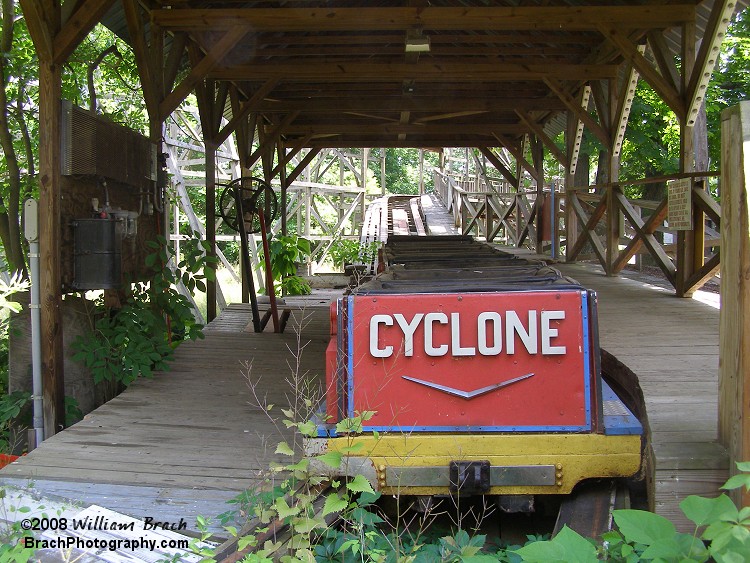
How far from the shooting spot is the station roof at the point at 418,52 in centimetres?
746

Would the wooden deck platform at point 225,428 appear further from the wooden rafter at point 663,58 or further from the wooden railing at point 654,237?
the wooden rafter at point 663,58

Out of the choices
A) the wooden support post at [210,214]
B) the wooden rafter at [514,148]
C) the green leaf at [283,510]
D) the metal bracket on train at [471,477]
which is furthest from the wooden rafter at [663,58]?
the wooden rafter at [514,148]

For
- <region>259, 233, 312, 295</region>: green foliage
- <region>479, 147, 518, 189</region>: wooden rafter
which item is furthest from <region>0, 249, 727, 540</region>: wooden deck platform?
<region>479, 147, 518, 189</region>: wooden rafter

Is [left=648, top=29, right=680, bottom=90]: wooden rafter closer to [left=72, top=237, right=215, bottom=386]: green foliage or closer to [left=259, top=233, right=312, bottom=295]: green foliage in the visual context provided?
[left=72, top=237, right=215, bottom=386]: green foliage

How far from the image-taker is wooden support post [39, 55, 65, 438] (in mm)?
5016

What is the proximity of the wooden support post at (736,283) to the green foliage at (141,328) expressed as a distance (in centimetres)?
433

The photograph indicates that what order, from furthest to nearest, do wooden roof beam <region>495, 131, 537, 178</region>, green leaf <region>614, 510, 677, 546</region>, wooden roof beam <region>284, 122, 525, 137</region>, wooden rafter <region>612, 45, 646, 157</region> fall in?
1. wooden roof beam <region>495, 131, 537, 178</region>
2. wooden roof beam <region>284, 122, 525, 137</region>
3. wooden rafter <region>612, 45, 646, 157</region>
4. green leaf <region>614, 510, 677, 546</region>

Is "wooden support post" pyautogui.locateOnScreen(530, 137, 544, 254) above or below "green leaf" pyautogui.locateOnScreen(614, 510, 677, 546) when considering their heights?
above

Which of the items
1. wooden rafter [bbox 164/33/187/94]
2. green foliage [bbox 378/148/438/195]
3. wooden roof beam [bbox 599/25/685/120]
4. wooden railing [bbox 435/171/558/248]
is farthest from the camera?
green foliage [bbox 378/148/438/195]

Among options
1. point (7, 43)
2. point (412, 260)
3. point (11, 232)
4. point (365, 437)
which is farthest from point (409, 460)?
point (7, 43)

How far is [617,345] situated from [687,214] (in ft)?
8.07

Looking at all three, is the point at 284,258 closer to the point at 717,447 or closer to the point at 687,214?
the point at 687,214

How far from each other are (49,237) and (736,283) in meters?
4.20

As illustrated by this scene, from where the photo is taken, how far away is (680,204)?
684cm
